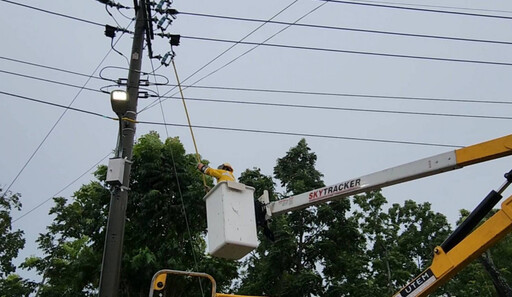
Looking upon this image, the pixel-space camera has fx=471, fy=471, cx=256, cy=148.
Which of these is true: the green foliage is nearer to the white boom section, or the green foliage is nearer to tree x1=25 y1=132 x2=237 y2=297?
tree x1=25 y1=132 x2=237 y2=297

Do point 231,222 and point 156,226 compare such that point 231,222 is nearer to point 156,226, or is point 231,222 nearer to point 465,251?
point 465,251

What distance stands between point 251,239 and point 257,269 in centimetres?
1688

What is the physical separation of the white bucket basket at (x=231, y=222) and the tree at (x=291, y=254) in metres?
13.3

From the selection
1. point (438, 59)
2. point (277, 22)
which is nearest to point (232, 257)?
point (277, 22)

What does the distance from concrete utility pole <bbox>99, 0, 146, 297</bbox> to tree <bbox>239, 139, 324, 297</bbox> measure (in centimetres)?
1211

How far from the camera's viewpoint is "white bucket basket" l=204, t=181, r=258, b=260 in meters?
4.58

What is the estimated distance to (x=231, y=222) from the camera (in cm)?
464

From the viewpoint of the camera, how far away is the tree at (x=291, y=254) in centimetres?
1766

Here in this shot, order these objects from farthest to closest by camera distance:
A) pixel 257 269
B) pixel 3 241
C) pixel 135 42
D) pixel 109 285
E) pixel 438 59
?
pixel 3 241 < pixel 257 269 < pixel 438 59 < pixel 135 42 < pixel 109 285

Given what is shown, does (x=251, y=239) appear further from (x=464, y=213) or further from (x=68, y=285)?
(x=464, y=213)

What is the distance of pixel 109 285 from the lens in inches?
213

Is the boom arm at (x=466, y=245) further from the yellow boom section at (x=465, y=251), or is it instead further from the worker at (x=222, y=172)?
the worker at (x=222, y=172)

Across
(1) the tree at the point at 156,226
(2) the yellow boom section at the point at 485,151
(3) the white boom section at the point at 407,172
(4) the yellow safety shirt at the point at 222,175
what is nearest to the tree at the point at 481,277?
(1) the tree at the point at 156,226

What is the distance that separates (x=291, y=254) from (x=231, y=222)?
14.7m
